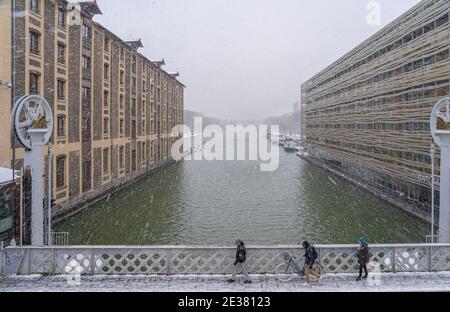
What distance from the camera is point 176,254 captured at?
970 centimetres

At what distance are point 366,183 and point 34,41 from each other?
95.4ft

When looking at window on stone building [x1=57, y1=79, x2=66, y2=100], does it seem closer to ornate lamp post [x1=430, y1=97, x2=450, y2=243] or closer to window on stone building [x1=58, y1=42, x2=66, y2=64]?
window on stone building [x1=58, y1=42, x2=66, y2=64]

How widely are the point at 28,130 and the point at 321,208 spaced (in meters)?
20.1

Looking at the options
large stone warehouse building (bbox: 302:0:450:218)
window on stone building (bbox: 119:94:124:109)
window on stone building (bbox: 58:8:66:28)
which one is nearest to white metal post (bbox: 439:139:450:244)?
large stone warehouse building (bbox: 302:0:450:218)

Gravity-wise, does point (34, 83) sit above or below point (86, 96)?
below

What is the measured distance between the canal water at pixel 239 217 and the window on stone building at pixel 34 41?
944 centimetres

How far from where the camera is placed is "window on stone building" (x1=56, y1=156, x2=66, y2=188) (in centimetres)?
2200

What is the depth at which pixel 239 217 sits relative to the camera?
2317 centimetres

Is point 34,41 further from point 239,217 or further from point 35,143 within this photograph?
point 239,217

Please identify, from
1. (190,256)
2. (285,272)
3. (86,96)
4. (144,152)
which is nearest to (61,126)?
(86,96)

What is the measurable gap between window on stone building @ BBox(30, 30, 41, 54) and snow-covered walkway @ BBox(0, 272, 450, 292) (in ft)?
45.5

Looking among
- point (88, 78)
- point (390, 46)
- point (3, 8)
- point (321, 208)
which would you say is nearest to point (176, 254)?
point (3, 8)

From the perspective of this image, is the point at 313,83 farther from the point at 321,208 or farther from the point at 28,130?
the point at 28,130

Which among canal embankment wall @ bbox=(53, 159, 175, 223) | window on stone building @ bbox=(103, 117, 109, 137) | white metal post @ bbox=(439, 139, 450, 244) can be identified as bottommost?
canal embankment wall @ bbox=(53, 159, 175, 223)
